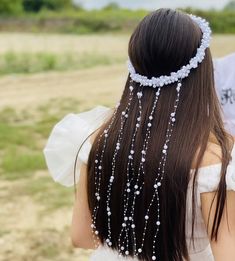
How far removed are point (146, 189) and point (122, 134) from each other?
0.13 metres

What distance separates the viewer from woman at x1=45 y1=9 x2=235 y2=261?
131 centimetres

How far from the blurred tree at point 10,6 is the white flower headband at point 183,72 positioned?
109 ft

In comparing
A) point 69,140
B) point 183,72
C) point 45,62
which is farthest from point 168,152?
point 45,62

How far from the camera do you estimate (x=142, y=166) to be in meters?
1.36

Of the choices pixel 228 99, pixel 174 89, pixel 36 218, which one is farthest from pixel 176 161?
pixel 36 218

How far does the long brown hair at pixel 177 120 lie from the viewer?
51.6 inches

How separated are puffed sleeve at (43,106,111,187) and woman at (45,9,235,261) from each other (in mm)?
203

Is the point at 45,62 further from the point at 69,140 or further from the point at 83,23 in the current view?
the point at 83,23

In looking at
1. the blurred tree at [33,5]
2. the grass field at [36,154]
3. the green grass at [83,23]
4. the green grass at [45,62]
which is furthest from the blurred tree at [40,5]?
the grass field at [36,154]

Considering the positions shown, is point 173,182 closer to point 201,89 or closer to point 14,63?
point 201,89

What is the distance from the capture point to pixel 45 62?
38.1 feet

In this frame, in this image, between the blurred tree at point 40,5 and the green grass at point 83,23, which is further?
the blurred tree at point 40,5

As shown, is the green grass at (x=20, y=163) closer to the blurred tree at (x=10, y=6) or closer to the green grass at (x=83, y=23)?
the green grass at (x=83, y=23)

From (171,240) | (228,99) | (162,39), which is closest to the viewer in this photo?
(162,39)
